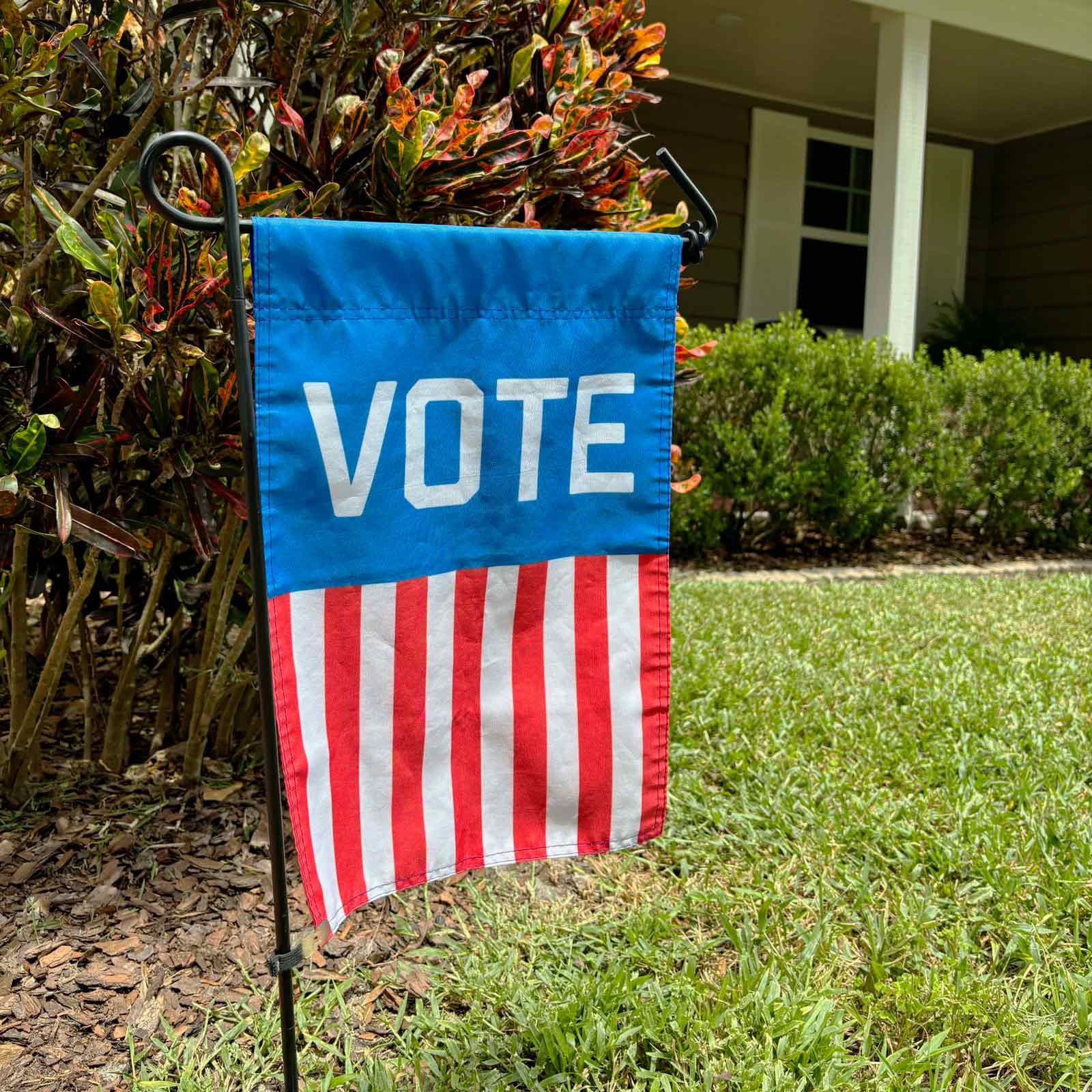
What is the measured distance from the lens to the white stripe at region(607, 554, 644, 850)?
1.73 m

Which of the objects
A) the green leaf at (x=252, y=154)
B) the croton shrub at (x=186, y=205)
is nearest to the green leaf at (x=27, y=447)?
the croton shrub at (x=186, y=205)

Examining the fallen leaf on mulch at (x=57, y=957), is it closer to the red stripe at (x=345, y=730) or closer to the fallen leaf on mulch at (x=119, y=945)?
the fallen leaf on mulch at (x=119, y=945)

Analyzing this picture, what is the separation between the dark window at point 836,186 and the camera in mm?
11031

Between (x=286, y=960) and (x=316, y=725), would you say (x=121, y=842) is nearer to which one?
(x=286, y=960)

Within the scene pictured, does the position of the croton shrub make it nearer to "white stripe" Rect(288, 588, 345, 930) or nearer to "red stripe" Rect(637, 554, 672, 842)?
"white stripe" Rect(288, 588, 345, 930)

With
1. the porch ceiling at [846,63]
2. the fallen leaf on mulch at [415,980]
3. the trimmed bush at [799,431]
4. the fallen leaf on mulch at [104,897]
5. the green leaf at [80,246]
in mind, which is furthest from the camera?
the porch ceiling at [846,63]

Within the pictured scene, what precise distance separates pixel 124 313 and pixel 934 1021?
206 centimetres

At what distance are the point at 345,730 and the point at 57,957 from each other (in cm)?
112

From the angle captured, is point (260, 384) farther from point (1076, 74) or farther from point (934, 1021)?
point (1076, 74)

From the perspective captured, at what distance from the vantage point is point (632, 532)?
172 cm

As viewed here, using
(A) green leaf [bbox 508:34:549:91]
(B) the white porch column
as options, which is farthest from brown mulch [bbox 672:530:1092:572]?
(A) green leaf [bbox 508:34:549:91]

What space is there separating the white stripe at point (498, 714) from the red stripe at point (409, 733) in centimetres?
11

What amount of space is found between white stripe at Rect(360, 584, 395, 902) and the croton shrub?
77cm

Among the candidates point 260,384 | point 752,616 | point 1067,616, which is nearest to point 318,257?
point 260,384
